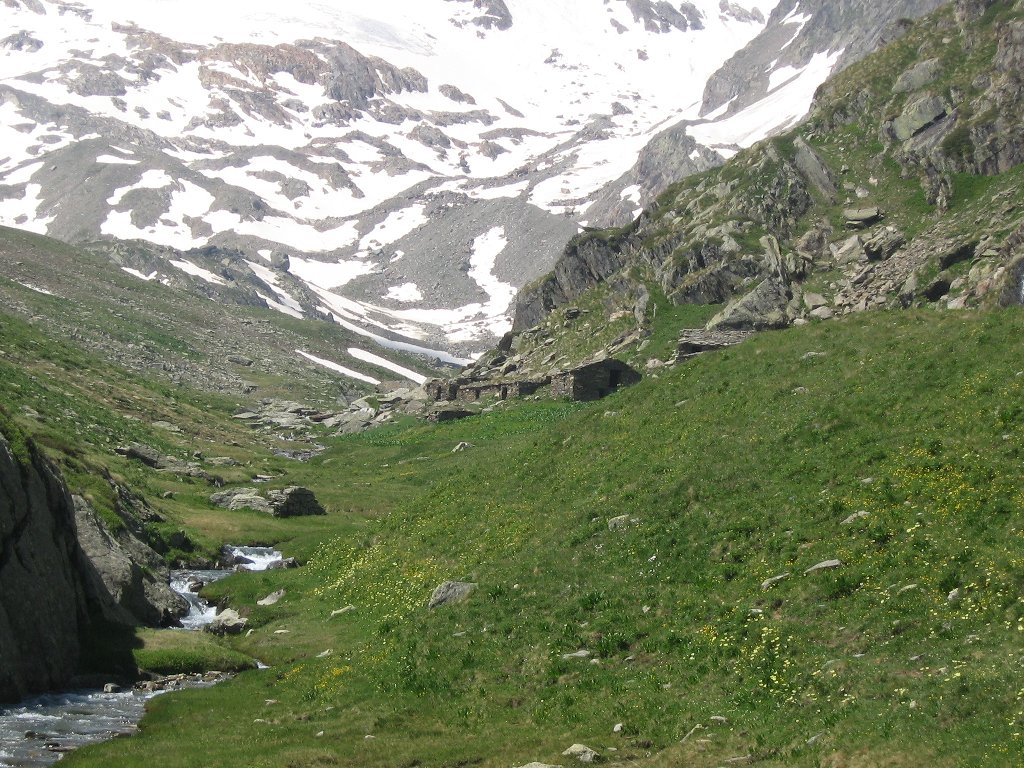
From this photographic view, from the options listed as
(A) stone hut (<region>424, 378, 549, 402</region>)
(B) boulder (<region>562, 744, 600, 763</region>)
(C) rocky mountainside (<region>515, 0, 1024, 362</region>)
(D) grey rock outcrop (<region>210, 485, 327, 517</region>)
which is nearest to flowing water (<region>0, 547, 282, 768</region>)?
(B) boulder (<region>562, 744, 600, 763</region>)

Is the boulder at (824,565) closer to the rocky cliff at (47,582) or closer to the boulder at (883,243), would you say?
the rocky cliff at (47,582)

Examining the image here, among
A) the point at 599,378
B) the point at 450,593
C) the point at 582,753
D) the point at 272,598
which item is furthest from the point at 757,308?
the point at 582,753

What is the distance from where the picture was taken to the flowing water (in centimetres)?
2314

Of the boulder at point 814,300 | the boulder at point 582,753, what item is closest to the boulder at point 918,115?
the boulder at point 814,300

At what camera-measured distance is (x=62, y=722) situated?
25.8 metres

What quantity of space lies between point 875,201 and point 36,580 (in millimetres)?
71560

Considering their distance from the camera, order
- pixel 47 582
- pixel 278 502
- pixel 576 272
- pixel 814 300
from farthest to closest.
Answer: pixel 576 272, pixel 814 300, pixel 278 502, pixel 47 582

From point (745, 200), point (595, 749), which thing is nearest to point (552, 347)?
point (745, 200)

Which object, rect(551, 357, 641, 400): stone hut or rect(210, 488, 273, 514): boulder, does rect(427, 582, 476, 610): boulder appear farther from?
rect(551, 357, 641, 400): stone hut

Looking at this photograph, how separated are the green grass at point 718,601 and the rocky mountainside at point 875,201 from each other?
27.2 m

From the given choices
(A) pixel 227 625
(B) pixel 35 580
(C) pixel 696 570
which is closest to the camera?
(C) pixel 696 570

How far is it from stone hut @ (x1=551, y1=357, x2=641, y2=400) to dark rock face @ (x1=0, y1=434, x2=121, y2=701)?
180 feet

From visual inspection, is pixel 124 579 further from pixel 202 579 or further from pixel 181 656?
pixel 202 579

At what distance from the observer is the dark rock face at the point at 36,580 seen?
27.4 meters
